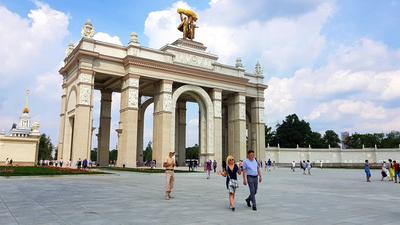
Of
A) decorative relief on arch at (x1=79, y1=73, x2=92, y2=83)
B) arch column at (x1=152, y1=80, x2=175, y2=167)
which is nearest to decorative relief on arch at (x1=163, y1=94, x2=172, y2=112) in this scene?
arch column at (x1=152, y1=80, x2=175, y2=167)

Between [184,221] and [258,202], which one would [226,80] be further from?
[184,221]

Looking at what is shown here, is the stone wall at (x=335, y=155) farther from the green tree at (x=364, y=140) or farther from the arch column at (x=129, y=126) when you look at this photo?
the arch column at (x=129, y=126)

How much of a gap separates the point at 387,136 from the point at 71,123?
9209 centimetres

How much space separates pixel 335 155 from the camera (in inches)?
2566

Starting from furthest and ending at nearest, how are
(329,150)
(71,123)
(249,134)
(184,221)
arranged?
(329,150), (249,134), (71,123), (184,221)

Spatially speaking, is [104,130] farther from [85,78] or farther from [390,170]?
[390,170]

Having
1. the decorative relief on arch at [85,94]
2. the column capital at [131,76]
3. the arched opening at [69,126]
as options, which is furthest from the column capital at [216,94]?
the arched opening at [69,126]

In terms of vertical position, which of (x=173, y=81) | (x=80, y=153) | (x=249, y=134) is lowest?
(x=80, y=153)

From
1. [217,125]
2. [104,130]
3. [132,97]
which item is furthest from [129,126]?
[217,125]

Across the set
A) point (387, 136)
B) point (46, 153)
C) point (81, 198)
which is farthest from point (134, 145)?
point (387, 136)

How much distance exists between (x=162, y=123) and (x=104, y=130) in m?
9.85

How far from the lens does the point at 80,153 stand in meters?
36.8

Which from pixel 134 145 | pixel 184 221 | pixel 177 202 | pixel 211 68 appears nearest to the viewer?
pixel 184 221

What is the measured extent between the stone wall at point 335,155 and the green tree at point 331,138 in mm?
26974
